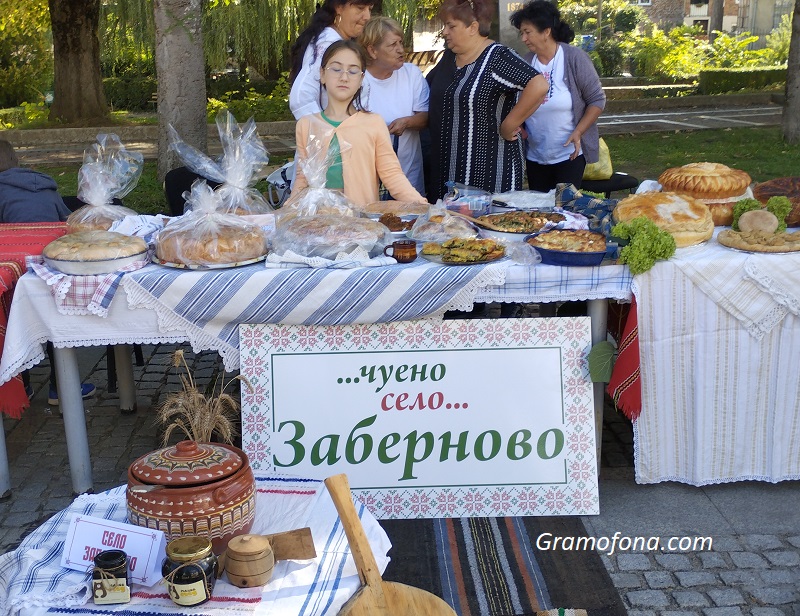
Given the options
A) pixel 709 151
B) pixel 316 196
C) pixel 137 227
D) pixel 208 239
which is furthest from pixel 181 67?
pixel 709 151

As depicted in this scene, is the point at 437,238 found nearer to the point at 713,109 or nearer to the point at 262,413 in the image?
the point at 262,413

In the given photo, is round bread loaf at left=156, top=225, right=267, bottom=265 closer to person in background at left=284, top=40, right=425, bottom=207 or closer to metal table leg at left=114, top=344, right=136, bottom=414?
person in background at left=284, top=40, right=425, bottom=207

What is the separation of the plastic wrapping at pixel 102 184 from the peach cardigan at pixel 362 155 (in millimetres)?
776

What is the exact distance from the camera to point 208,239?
338 centimetres

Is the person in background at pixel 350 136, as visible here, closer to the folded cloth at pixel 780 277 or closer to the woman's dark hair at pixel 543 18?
the folded cloth at pixel 780 277

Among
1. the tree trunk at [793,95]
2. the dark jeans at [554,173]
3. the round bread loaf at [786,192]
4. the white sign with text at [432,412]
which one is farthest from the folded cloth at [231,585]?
the tree trunk at [793,95]

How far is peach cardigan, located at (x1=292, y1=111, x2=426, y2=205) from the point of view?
4.09 metres

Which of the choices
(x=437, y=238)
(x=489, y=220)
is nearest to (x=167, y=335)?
(x=437, y=238)

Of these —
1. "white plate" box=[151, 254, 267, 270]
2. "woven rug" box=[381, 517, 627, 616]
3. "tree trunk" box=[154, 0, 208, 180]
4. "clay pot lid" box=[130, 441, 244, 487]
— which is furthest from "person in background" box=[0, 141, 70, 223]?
"tree trunk" box=[154, 0, 208, 180]

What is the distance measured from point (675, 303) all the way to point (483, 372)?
2.60 feet

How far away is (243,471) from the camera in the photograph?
2174 millimetres

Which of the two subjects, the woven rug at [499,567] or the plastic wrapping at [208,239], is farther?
the plastic wrapping at [208,239]

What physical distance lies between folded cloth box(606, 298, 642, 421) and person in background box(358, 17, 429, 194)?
2123 mm

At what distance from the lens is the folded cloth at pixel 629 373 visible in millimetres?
3389
